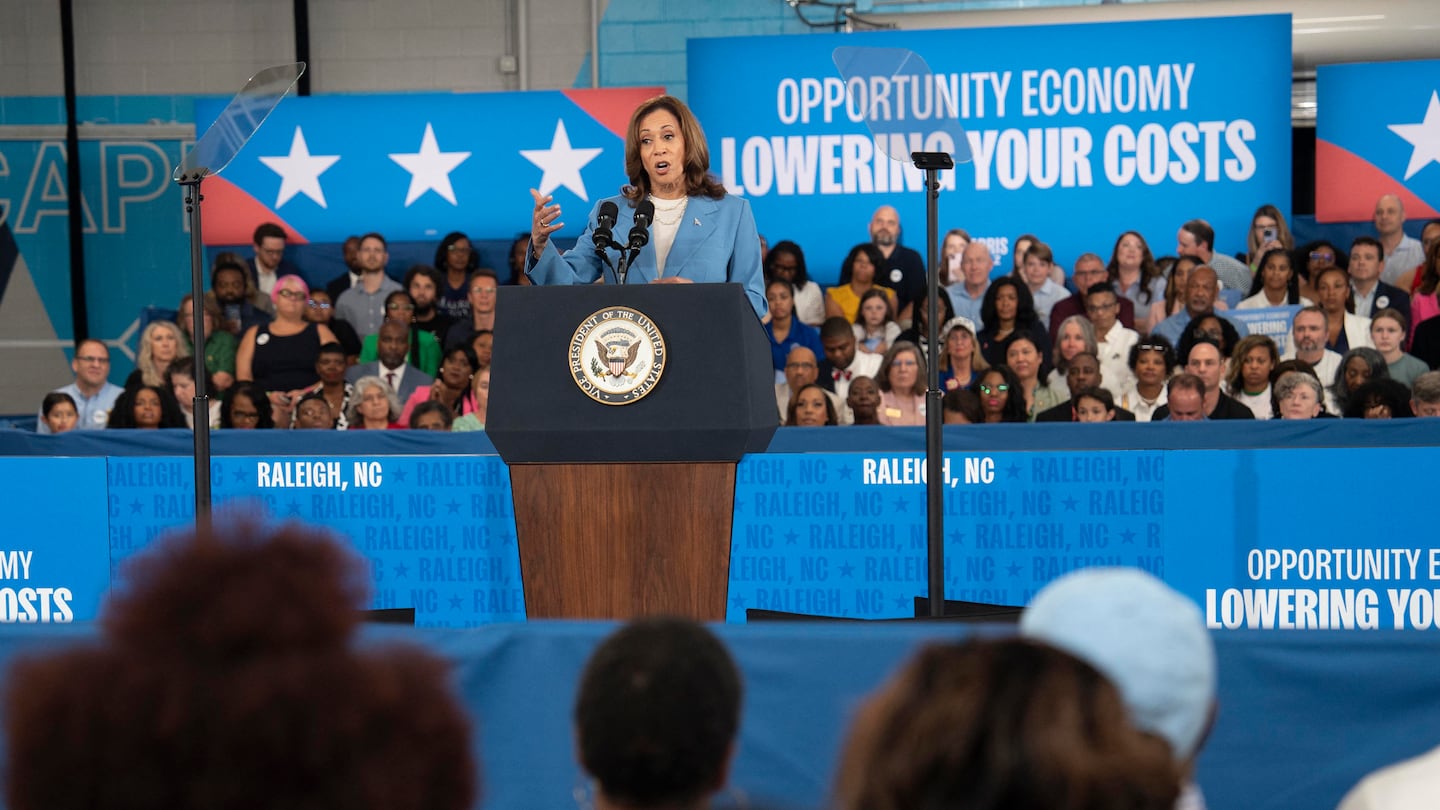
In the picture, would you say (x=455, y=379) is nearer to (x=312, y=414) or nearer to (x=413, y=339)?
(x=312, y=414)

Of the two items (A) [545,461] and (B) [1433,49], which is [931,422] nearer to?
(A) [545,461]

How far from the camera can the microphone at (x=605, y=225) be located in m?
2.75

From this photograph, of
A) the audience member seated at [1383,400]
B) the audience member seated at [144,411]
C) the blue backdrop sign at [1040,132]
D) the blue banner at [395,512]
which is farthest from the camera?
the blue backdrop sign at [1040,132]

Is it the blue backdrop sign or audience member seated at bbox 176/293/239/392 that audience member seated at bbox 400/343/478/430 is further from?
the blue backdrop sign

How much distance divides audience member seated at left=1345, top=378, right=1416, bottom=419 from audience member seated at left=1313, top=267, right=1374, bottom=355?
987mm

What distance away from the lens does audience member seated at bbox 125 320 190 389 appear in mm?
→ 6656

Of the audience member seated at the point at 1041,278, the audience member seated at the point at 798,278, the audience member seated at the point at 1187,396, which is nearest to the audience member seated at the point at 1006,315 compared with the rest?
the audience member seated at the point at 1041,278

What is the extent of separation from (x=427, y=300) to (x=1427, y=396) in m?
4.50

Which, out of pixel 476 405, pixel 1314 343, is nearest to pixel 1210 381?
pixel 1314 343

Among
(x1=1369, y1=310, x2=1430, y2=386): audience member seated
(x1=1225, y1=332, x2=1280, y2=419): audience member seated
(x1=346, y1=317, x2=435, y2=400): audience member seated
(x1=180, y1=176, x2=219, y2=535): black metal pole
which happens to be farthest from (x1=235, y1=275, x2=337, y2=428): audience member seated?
(x1=1369, y1=310, x2=1430, y2=386): audience member seated

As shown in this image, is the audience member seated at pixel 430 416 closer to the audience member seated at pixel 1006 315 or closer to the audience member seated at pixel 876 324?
the audience member seated at pixel 876 324

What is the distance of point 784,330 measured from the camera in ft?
21.8

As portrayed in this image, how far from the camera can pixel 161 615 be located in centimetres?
74

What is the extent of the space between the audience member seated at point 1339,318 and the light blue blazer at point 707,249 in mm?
4012
